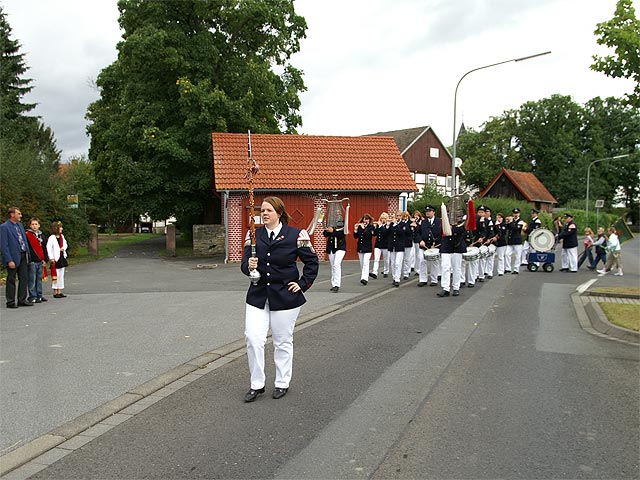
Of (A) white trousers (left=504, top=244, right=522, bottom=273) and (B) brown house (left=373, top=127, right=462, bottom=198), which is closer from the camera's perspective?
(A) white trousers (left=504, top=244, right=522, bottom=273)

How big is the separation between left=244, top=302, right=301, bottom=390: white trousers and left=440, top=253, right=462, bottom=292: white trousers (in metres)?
7.72

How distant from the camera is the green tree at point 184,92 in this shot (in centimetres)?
2638

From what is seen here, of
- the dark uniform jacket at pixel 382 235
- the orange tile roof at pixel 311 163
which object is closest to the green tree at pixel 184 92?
the orange tile roof at pixel 311 163

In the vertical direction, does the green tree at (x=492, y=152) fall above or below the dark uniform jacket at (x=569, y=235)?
above

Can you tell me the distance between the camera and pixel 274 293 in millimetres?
5375

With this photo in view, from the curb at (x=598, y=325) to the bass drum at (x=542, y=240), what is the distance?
6742 mm

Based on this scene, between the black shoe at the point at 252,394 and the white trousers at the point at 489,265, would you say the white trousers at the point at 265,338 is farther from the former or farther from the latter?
the white trousers at the point at 489,265

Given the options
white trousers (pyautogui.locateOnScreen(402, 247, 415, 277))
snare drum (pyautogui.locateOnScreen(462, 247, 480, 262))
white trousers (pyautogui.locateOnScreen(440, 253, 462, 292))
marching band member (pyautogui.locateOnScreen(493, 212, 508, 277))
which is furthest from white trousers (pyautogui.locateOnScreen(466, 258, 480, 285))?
marching band member (pyautogui.locateOnScreen(493, 212, 508, 277))

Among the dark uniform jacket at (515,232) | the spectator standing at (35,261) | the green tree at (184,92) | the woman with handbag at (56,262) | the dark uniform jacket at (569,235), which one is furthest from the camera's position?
the green tree at (184,92)

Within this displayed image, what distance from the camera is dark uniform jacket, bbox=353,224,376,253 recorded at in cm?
1469

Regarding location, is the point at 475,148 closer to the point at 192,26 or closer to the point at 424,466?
the point at 192,26

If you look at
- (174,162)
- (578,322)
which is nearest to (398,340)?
(578,322)

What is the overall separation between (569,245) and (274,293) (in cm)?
1637

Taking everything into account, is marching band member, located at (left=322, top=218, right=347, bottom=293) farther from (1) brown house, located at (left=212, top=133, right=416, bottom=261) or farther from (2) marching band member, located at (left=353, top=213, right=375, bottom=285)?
(1) brown house, located at (left=212, top=133, right=416, bottom=261)
